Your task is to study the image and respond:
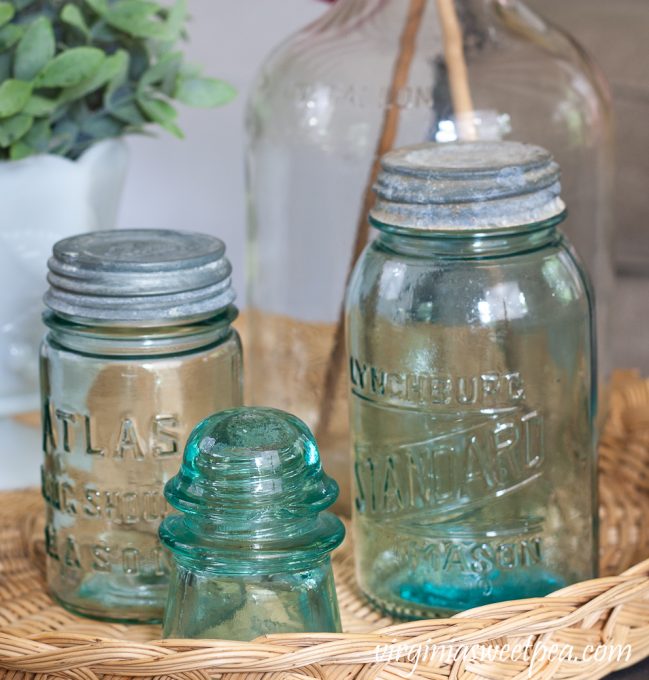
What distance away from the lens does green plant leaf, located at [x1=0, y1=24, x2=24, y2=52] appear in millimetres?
643

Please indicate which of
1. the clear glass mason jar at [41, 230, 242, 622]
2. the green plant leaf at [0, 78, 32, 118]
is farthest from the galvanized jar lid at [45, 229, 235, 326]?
the green plant leaf at [0, 78, 32, 118]

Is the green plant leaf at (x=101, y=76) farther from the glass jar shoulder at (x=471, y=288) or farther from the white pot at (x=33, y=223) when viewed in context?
the glass jar shoulder at (x=471, y=288)

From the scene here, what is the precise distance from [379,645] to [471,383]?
0.42ft

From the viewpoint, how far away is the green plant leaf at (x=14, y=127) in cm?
65

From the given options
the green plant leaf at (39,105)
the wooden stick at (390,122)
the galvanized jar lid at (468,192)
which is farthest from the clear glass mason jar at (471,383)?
the green plant leaf at (39,105)

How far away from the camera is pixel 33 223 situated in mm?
688

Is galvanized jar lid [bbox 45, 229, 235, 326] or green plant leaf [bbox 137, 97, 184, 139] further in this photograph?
green plant leaf [bbox 137, 97, 184, 139]

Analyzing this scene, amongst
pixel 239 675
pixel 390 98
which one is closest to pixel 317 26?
pixel 390 98

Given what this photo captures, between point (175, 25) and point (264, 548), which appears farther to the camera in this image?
point (175, 25)

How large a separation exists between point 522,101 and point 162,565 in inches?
13.0

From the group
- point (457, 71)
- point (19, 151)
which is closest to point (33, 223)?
point (19, 151)

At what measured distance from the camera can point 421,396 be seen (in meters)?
0.54

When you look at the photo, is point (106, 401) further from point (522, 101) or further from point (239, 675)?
point (522, 101)

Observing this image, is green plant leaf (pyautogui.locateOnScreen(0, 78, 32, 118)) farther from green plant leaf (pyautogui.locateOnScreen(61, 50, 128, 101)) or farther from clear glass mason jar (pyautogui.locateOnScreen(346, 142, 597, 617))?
clear glass mason jar (pyautogui.locateOnScreen(346, 142, 597, 617))
